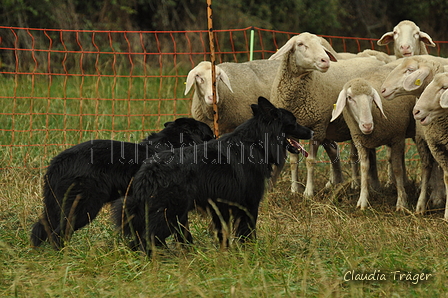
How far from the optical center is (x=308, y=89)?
612cm

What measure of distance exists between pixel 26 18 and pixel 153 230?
30.8ft

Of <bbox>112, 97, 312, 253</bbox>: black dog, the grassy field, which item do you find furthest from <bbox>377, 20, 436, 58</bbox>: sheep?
<bbox>112, 97, 312, 253</bbox>: black dog

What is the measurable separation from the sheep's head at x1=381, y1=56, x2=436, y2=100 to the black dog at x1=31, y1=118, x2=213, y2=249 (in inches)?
92.1

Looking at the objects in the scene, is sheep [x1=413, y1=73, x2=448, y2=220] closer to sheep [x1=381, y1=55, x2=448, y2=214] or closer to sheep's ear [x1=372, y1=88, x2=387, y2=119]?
sheep [x1=381, y1=55, x2=448, y2=214]

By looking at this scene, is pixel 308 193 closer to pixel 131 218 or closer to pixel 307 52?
pixel 307 52

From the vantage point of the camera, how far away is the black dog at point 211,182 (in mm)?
3738

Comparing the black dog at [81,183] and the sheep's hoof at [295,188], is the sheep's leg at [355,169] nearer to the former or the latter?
the sheep's hoof at [295,188]

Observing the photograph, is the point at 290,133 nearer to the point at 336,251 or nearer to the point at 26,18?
the point at 336,251

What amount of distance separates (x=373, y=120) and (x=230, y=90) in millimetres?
1493

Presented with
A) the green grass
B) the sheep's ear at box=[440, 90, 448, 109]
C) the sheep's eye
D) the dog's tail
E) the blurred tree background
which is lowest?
the green grass

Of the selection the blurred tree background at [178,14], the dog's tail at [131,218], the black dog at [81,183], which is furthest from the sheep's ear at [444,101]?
the blurred tree background at [178,14]

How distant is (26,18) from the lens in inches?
471

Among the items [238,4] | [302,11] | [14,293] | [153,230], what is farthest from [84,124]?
[302,11]

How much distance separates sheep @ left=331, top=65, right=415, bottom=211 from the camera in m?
5.50
